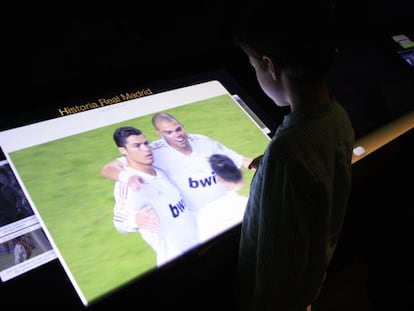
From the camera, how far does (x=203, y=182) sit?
4.39 ft

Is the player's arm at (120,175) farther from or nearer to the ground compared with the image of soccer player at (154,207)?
farther from the ground

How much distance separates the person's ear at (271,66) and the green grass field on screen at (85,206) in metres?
0.52

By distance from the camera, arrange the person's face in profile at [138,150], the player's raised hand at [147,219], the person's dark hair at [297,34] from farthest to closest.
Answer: the person's face in profile at [138,150]
the player's raised hand at [147,219]
the person's dark hair at [297,34]

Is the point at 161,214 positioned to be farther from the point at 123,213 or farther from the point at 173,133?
the point at 173,133

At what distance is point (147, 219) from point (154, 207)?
1.6 inches

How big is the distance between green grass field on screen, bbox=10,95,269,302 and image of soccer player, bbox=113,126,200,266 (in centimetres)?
2

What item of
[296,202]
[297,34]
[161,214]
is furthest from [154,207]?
[297,34]

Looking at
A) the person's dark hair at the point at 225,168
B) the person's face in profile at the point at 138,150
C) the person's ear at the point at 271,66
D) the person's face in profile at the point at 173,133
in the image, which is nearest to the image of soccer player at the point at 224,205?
the person's dark hair at the point at 225,168

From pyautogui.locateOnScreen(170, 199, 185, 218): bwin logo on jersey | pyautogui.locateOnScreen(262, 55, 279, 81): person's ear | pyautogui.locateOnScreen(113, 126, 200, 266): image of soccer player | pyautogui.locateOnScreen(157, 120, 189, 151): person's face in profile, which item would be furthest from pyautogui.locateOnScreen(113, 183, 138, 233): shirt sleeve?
pyautogui.locateOnScreen(262, 55, 279, 81): person's ear

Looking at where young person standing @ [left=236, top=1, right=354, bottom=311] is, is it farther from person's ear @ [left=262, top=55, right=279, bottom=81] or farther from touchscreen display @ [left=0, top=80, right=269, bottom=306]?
touchscreen display @ [left=0, top=80, right=269, bottom=306]

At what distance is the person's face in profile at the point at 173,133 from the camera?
140cm

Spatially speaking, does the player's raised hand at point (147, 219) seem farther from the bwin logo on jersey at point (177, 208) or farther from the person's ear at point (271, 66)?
the person's ear at point (271, 66)

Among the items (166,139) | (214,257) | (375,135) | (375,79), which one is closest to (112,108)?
(166,139)

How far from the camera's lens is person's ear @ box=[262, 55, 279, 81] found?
36.0 inches
